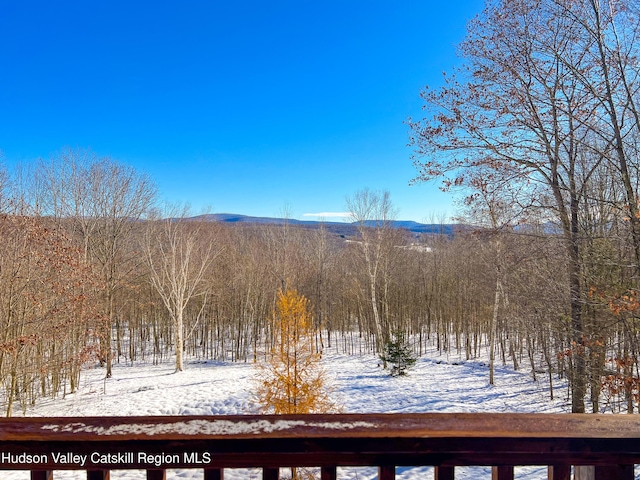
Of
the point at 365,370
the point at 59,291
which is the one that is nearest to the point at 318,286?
the point at 365,370

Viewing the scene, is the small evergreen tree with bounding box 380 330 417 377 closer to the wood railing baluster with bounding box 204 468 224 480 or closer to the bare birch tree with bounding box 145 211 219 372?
the bare birch tree with bounding box 145 211 219 372

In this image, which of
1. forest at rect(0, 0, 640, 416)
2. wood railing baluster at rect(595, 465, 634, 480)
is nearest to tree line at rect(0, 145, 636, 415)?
forest at rect(0, 0, 640, 416)

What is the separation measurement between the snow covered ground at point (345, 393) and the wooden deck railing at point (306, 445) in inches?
464

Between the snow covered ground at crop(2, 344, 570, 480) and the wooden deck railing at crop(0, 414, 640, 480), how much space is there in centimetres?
1180

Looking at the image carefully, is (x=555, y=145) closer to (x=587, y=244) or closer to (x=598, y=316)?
(x=587, y=244)

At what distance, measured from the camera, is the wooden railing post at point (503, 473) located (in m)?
1.02

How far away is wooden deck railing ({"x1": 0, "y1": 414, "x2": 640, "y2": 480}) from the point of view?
966 millimetres

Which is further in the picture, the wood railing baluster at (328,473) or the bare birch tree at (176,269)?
the bare birch tree at (176,269)

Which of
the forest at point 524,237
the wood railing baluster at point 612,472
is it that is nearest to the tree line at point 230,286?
the forest at point 524,237

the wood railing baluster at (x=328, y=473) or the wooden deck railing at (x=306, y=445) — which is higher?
the wooden deck railing at (x=306, y=445)

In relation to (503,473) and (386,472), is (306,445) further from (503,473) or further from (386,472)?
(503,473)

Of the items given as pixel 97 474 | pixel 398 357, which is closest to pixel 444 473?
pixel 97 474

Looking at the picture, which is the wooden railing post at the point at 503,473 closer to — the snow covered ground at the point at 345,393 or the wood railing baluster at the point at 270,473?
the wood railing baluster at the point at 270,473

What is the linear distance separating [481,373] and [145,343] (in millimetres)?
23937
